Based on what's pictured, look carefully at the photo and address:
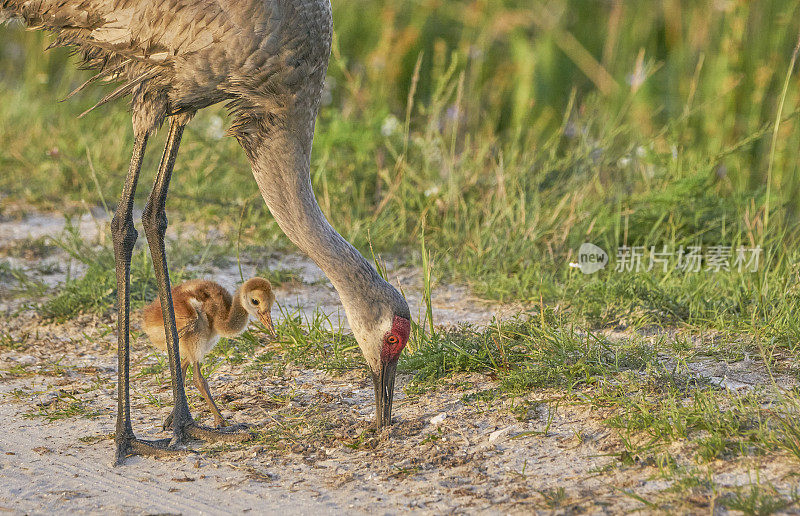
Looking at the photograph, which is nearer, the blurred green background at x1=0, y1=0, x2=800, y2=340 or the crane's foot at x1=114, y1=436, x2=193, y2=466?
the crane's foot at x1=114, y1=436, x2=193, y2=466

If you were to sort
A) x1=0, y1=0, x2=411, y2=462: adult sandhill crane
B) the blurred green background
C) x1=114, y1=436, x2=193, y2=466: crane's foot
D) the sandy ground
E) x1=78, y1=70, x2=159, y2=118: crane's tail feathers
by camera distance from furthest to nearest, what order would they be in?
the blurred green background
x1=78, y1=70, x2=159, y2=118: crane's tail feathers
x1=0, y1=0, x2=411, y2=462: adult sandhill crane
x1=114, y1=436, x2=193, y2=466: crane's foot
the sandy ground

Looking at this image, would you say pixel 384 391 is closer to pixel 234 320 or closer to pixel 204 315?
pixel 234 320

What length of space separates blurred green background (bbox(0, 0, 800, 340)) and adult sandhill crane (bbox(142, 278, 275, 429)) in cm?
82

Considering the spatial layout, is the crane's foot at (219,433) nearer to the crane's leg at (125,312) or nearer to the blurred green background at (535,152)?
the crane's leg at (125,312)

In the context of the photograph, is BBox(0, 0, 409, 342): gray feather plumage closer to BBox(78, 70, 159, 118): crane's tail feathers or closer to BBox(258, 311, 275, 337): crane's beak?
BBox(78, 70, 159, 118): crane's tail feathers

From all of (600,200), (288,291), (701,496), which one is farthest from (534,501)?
(600,200)

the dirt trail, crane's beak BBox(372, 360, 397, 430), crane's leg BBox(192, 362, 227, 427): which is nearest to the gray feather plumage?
crane's beak BBox(372, 360, 397, 430)

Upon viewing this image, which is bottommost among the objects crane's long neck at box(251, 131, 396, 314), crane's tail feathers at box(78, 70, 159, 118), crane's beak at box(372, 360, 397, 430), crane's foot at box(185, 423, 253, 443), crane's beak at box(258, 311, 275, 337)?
crane's foot at box(185, 423, 253, 443)

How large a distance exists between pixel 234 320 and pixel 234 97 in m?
1.10

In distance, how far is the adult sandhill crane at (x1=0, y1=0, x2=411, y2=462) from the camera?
4246 millimetres

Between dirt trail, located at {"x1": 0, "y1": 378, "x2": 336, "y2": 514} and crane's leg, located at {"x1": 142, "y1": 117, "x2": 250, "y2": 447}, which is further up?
crane's leg, located at {"x1": 142, "y1": 117, "x2": 250, "y2": 447}

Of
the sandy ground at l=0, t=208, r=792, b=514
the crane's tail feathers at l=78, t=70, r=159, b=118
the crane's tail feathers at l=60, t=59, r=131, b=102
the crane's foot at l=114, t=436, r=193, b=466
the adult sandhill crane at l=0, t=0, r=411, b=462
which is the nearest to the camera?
the sandy ground at l=0, t=208, r=792, b=514

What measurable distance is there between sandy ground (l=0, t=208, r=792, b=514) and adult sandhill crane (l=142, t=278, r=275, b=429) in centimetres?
26

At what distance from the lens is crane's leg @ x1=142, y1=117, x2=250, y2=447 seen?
426 cm
